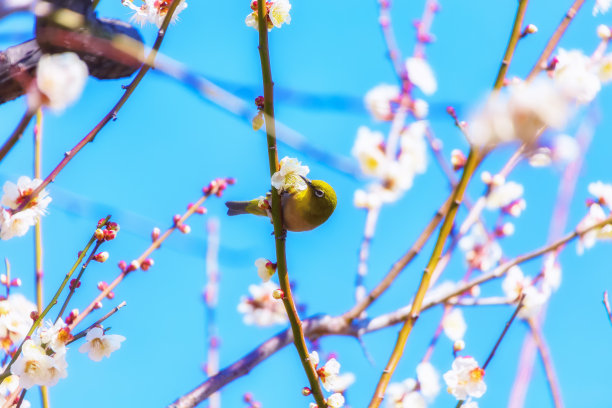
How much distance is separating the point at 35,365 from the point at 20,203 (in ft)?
1.94

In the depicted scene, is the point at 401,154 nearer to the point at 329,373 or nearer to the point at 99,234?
the point at 329,373

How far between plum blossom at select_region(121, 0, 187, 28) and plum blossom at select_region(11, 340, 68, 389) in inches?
55.1

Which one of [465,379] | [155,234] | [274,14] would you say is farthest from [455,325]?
[274,14]

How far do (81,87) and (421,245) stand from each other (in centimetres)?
157

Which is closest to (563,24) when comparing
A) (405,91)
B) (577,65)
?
(577,65)

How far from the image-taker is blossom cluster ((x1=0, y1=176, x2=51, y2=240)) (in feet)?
6.95

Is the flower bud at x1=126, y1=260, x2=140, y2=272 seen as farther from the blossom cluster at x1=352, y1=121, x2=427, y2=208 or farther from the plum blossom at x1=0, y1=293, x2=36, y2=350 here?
the blossom cluster at x1=352, y1=121, x2=427, y2=208

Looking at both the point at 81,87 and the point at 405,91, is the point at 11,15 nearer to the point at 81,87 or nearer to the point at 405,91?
the point at 81,87

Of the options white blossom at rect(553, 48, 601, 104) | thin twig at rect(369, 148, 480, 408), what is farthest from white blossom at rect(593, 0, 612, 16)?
thin twig at rect(369, 148, 480, 408)

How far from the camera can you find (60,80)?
1370 millimetres

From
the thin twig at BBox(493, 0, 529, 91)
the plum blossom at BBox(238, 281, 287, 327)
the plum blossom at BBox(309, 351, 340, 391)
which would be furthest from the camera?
the plum blossom at BBox(238, 281, 287, 327)

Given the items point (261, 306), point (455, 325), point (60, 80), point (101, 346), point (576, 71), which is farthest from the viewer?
point (261, 306)

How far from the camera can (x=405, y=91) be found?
2.89 meters

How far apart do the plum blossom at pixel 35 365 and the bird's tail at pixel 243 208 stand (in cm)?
161
